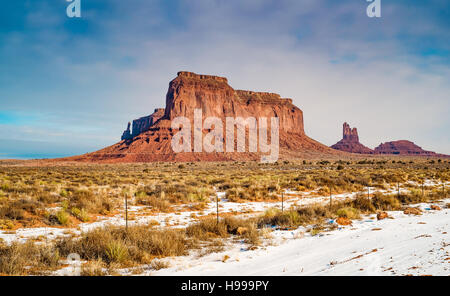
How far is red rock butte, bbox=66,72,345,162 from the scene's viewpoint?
86562 mm

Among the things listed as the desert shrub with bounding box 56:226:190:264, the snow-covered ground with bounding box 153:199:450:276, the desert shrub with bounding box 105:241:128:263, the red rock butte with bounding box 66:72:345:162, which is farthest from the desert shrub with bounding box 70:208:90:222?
the red rock butte with bounding box 66:72:345:162

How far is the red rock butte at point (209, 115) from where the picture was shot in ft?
284

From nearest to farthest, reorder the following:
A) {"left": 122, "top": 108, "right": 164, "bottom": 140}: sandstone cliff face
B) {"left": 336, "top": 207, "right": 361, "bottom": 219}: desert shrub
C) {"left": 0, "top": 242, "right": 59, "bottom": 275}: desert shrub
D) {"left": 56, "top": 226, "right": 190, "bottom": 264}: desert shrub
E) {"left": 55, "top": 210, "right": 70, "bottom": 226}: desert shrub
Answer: {"left": 0, "top": 242, "right": 59, "bottom": 275}: desert shrub < {"left": 56, "top": 226, "right": 190, "bottom": 264}: desert shrub < {"left": 336, "top": 207, "right": 361, "bottom": 219}: desert shrub < {"left": 55, "top": 210, "right": 70, "bottom": 226}: desert shrub < {"left": 122, "top": 108, "right": 164, "bottom": 140}: sandstone cliff face

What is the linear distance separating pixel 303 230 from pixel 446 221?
3.77m

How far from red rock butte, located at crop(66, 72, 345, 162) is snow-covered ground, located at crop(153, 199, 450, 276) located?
7778 cm

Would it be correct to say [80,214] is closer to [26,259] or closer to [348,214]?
[26,259]

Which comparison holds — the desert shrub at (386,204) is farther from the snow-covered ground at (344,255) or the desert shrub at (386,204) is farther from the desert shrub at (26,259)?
the desert shrub at (26,259)

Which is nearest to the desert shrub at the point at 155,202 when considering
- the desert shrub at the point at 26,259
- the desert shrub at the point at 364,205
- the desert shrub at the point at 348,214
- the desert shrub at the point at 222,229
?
the desert shrub at the point at 222,229

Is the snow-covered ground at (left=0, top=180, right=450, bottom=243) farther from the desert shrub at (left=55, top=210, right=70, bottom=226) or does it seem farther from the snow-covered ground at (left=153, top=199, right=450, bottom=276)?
the snow-covered ground at (left=153, top=199, right=450, bottom=276)

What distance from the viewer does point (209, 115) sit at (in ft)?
352

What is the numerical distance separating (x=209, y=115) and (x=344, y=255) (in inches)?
4072

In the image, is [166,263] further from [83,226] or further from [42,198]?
[42,198]

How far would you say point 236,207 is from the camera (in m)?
12.8
